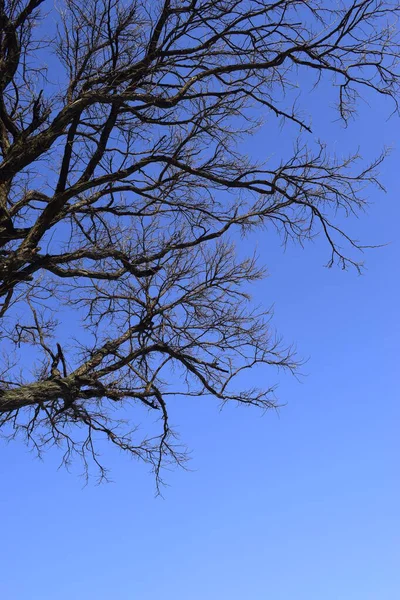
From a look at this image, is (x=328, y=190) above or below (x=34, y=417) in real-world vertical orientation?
above

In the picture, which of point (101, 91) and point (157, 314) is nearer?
point (101, 91)

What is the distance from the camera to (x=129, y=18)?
7305 millimetres

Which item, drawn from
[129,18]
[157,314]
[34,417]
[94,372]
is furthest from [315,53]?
[34,417]

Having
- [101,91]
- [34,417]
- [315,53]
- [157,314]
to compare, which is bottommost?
[34,417]

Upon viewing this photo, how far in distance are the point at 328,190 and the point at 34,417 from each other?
5310mm

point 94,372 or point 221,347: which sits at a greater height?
point 221,347

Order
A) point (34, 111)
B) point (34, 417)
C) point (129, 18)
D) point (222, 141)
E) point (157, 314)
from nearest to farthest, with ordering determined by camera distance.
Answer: point (34, 111) → point (129, 18) → point (222, 141) → point (157, 314) → point (34, 417)

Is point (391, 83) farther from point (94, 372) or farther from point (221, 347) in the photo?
point (94, 372)

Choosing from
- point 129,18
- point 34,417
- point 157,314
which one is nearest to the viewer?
point 129,18

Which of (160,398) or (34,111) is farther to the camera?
(160,398)

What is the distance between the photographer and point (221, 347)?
914 centimetres

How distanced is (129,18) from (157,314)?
3.63 meters

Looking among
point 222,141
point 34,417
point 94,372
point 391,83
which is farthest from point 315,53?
point 34,417

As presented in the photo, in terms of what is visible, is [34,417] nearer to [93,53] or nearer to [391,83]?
[93,53]
